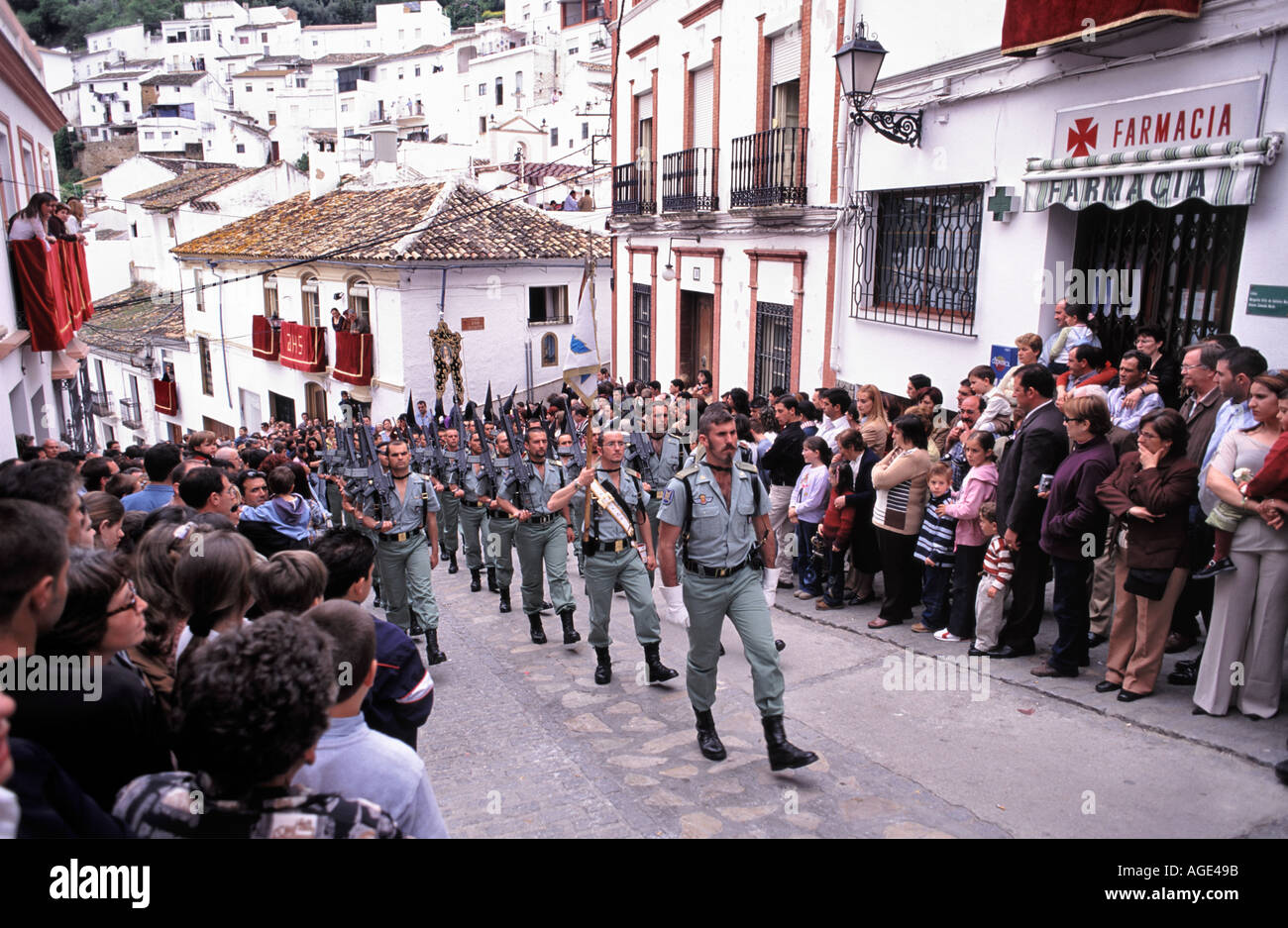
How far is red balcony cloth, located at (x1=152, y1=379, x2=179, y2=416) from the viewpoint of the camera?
32.7 meters

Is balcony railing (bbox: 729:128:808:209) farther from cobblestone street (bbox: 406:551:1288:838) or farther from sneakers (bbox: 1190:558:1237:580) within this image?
sneakers (bbox: 1190:558:1237:580)

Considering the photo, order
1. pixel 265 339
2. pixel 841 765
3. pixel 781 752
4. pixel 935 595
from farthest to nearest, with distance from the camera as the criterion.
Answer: pixel 265 339 < pixel 935 595 < pixel 841 765 < pixel 781 752

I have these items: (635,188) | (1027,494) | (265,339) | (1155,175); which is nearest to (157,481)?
(1027,494)

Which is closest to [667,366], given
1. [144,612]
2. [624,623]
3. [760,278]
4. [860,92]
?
[760,278]

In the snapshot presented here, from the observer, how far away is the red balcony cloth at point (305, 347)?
24703mm

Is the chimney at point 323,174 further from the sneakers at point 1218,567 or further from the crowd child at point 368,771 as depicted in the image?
the crowd child at point 368,771

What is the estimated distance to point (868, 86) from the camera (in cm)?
989

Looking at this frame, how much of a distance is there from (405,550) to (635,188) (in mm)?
12201

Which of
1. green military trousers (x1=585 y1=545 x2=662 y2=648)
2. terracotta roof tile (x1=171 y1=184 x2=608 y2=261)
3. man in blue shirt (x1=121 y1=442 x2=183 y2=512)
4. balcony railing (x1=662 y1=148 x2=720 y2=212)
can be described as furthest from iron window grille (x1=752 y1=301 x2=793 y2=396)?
terracotta roof tile (x1=171 y1=184 x2=608 y2=261)

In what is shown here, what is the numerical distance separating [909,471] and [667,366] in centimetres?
1048

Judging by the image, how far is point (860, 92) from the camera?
985 centimetres

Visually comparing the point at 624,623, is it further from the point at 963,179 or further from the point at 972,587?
the point at 963,179

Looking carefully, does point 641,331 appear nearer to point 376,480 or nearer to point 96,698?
point 376,480

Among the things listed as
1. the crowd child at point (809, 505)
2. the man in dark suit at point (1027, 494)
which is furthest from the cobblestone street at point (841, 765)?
the crowd child at point (809, 505)
